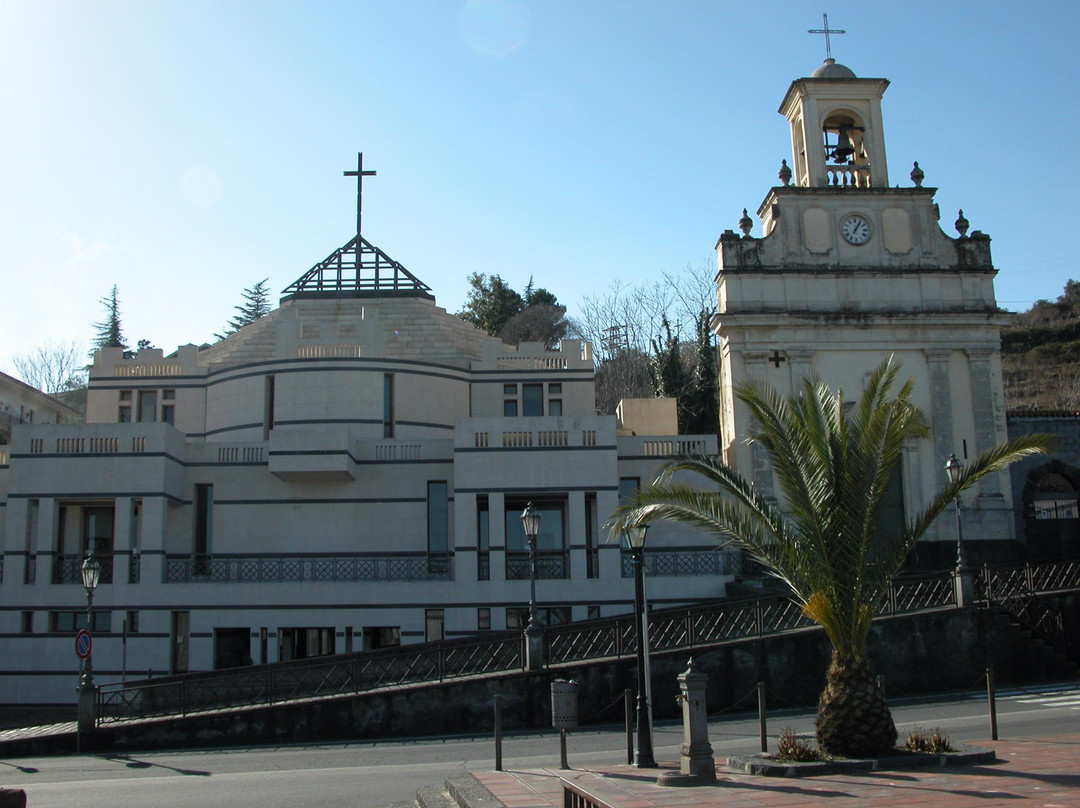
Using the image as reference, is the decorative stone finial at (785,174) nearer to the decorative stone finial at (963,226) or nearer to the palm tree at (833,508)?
the decorative stone finial at (963,226)

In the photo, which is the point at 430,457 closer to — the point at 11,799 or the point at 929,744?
the point at 929,744

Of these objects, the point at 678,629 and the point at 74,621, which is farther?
the point at 74,621

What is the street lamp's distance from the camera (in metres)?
14.7

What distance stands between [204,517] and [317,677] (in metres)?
10.5

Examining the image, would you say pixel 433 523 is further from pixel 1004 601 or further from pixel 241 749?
pixel 1004 601

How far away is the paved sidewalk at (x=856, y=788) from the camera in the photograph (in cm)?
1106

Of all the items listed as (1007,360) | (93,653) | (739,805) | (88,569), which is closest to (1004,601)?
(739,805)

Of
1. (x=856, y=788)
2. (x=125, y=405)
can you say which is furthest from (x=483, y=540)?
(x=856, y=788)

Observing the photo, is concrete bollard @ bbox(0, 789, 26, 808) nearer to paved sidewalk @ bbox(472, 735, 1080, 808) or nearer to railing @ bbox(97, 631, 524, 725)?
paved sidewalk @ bbox(472, 735, 1080, 808)

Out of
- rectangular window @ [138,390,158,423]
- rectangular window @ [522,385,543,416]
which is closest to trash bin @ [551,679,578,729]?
rectangular window @ [522,385,543,416]

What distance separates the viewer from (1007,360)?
72562 mm

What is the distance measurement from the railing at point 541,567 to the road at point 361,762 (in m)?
9.60

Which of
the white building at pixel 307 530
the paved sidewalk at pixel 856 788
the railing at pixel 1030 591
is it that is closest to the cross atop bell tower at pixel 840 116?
the white building at pixel 307 530

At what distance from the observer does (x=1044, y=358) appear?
236 feet
